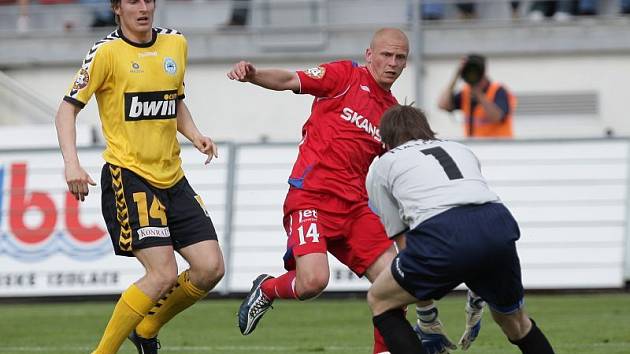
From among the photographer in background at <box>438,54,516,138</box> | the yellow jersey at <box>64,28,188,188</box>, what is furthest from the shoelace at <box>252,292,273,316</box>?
the photographer in background at <box>438,54,516,138</box>

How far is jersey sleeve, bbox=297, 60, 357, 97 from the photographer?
835 centimetres

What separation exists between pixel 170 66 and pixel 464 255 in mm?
2495

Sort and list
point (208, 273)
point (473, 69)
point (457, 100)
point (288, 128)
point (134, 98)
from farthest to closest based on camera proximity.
→ point (288, 128), point (457, 100), point (473, 69), point (208, 273), point (134, 98)

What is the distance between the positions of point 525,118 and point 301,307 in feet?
27.4

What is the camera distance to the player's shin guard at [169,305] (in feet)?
27.3

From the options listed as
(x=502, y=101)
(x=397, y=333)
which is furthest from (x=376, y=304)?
(x=502, y=101)

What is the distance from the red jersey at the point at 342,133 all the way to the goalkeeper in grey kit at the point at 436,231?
1231 mm

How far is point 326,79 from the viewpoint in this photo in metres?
8.43

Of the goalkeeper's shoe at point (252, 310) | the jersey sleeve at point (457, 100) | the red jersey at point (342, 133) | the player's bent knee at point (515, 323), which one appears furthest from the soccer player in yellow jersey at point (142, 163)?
the jersey sleeve at point (457, 100)

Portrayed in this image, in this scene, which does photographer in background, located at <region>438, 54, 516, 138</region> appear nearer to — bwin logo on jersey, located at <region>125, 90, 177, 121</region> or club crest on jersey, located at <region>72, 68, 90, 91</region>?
bwin logo on jersey, located at <region>125, 90, 177, 121</region>

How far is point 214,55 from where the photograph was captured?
2062 cm

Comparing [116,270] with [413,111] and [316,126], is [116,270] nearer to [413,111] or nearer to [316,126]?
[316,126]

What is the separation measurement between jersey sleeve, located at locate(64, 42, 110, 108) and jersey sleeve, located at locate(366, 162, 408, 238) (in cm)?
189

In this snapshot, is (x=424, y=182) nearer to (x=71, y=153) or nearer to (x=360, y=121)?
(x=360, y=121)
